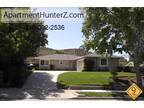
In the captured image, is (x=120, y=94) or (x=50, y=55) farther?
(x=50, y=55)

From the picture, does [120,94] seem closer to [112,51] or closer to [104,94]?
[104,94]

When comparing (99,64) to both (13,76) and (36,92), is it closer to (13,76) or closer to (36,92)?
(13,76)

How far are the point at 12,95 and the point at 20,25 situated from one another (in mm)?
6837

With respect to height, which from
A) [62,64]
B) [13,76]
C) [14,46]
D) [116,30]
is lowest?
[13,76]

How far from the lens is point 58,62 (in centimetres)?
5184

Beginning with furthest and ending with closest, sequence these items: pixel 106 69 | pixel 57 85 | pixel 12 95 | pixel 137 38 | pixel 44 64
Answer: pixel 44 64, pixel 106 69, pixel 57 85, pixel 137 38, pixel 12 95

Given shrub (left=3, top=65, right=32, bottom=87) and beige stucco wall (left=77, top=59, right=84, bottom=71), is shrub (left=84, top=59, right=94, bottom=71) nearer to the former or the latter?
beige stucco wall (left=77, top=59, right=84, bottom=71)

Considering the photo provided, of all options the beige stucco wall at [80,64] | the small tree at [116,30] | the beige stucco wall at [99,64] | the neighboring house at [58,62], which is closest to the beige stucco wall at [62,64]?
the neighboring house at [58,62]

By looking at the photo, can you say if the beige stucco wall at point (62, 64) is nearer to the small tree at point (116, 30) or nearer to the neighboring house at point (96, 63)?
the neighboring house at point (96, 63)

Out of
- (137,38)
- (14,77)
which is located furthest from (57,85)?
(137,38)

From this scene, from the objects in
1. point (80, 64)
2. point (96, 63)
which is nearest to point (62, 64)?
Answer: point (80, 64)

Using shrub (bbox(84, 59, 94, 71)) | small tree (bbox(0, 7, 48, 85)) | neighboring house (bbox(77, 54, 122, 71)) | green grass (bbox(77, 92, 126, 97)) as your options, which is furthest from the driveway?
shrub (bbox(84, 59, 94, 71))
